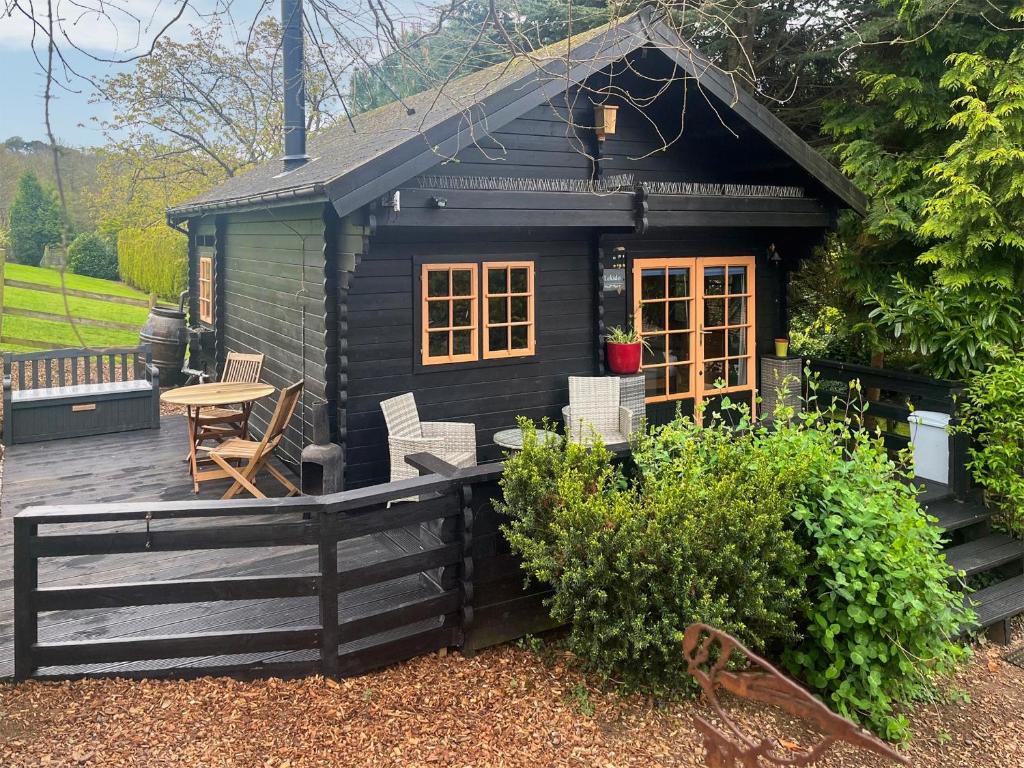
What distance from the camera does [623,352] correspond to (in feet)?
25.6

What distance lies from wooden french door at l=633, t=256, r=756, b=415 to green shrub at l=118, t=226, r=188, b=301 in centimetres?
1287

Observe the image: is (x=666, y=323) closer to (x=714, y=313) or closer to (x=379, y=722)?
(x=714, y=313)

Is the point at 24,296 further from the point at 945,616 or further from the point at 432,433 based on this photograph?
the point at 945,616

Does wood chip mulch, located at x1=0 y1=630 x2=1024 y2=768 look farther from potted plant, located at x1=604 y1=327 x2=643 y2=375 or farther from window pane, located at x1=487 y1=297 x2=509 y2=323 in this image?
potted plant, located at x1=604 y1=327 x2=643 y2=375

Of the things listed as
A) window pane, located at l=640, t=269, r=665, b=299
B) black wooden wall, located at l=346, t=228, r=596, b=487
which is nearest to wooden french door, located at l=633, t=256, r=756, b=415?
window pane, located at l=640, t=269, r=665, b=299

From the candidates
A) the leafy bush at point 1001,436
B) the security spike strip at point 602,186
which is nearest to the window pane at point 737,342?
the security spike strip at point 602,186

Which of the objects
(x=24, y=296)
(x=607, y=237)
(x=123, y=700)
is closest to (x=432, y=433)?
(x=607, y=237)

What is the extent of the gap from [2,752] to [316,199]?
3801 millimetres

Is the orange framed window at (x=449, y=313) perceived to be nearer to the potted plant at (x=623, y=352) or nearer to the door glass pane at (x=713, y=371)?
the potted plant at (x=623, y=352)

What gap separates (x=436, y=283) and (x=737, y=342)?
372 cm

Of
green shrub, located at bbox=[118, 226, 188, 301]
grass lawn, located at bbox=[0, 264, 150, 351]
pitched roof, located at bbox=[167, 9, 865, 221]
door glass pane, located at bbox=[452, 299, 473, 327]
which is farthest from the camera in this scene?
green shrub, located at bbox=[118, 226, 188, 301]

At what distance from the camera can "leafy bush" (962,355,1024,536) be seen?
6.55m

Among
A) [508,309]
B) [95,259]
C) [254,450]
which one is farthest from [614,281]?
[95,259]

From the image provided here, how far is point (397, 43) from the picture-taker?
3.61 metres
